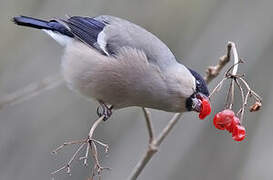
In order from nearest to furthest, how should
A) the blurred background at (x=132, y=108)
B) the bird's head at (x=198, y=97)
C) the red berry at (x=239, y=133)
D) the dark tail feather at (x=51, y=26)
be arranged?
the red berry at (x=239, y=133) → the bird's head at (x=198, y=97) → the dark tail feather at (x=51, y=26) → the blurred background at (x=132, y=108)

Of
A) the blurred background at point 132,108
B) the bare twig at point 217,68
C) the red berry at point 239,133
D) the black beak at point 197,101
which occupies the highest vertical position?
the bare twig at point 217,68

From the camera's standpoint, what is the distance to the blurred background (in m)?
4.01

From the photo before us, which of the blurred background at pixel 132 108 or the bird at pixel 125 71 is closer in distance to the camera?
the bird at pixel 125 71

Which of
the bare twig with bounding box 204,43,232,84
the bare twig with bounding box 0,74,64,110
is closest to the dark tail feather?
the bare twig with bounding box 0,74,64,110

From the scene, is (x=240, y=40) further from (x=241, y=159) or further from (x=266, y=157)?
(x=241, y=159)

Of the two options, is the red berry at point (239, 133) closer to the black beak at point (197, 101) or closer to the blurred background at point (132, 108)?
the black beak at point (197, 101)

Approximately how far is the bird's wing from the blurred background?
0.55 meters

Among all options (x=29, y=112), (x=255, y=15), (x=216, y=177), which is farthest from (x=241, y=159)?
(x=29, y=112)

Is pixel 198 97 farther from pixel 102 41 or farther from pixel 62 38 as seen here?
pixel 62 38

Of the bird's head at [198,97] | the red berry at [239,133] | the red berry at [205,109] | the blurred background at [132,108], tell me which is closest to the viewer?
the red berry at [239,133]

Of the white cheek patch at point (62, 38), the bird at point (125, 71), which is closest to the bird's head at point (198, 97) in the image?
the bird at point (125, 71)

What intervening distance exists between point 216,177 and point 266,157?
4.79 feet

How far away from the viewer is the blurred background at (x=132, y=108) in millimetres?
4008

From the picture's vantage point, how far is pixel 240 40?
4160mm
